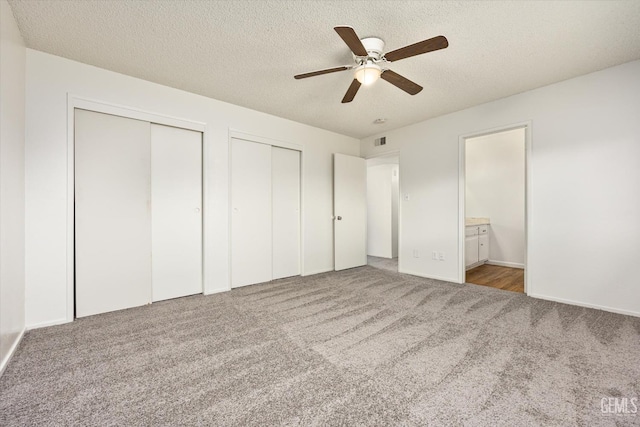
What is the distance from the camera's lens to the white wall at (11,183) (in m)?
1.75

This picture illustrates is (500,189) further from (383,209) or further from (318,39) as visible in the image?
(318,39)

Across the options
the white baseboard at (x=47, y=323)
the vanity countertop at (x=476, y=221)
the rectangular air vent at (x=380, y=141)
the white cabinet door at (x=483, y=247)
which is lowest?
the white baseboard at (x=47, y=323)

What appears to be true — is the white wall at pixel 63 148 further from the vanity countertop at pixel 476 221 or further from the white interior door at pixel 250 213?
the vanity countertop at pixel 476 221

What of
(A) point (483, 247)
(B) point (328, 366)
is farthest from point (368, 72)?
(A) point (483, 247)

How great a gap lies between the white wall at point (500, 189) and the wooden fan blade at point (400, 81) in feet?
11.0

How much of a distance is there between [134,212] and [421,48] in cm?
315

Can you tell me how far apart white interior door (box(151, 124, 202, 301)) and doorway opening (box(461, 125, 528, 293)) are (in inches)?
168

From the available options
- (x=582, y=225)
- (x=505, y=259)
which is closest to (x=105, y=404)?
(x=582, y=225)

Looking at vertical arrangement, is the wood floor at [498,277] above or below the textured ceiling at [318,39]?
below

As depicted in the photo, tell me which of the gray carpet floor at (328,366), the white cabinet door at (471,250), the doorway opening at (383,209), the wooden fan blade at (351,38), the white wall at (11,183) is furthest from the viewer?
the doorway opening at (383,209)

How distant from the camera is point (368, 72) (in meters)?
2.15

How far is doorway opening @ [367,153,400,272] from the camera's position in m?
5.84

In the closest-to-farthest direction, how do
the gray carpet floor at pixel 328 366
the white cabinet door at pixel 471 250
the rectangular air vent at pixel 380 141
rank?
the gray carpet floor at pixel 328 366 < the white cabinet door at pixel 471 250 < the rectangular air vent at pixel 380 141

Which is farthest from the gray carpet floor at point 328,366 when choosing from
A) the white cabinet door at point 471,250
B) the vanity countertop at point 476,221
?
the vanity countertop at point 476,221
